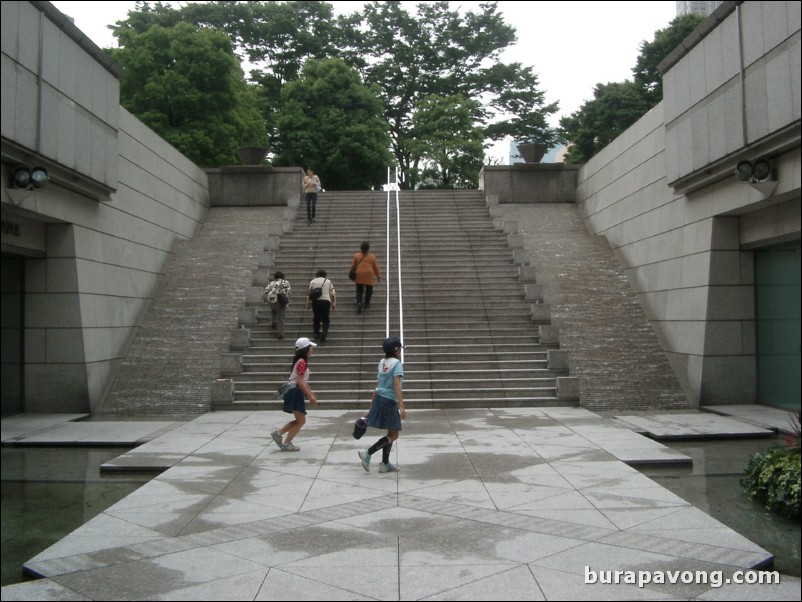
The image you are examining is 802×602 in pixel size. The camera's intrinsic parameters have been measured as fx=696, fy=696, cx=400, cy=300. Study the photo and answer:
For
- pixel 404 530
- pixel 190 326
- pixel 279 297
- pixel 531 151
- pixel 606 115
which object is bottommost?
pixel 404 530

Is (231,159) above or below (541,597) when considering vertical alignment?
above

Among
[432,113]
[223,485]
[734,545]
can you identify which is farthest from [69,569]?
[432,113]

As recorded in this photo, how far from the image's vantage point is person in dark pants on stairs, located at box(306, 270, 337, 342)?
1423 centimetres

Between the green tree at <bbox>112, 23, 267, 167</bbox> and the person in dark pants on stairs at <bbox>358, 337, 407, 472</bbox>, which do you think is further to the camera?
the green tree at <bbox>112, 23, 267, 167</bbox>

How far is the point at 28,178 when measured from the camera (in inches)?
412

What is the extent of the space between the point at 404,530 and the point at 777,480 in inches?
138

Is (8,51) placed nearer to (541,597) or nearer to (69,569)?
(69,569)

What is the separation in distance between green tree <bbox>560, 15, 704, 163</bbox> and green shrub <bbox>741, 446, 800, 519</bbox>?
80.5 ft

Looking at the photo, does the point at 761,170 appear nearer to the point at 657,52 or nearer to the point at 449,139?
the point at 657,52

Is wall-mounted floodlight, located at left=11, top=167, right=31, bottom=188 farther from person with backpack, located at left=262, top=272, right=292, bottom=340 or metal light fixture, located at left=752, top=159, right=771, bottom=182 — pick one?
metal light fixture, located at left=752, top=159, right=771, bottom=182

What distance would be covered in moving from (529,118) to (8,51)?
Result: 1287 inches

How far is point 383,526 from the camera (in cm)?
610

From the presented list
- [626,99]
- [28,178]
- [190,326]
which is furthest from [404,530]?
[626,99]

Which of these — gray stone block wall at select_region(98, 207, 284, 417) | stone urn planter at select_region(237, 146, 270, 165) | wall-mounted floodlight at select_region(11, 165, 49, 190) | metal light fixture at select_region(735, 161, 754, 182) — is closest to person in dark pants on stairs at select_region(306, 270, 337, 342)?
gray stone block wall at select_region(98, 207, 284, 417)
